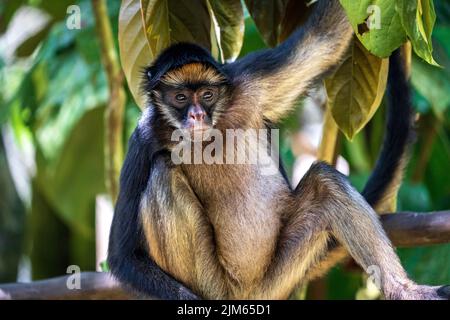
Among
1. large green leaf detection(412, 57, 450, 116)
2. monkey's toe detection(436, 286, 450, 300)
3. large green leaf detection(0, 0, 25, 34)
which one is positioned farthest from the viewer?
large green leaf detection(0, 0, 25, 34)

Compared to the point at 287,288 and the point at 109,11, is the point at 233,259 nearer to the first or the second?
the point at 287,288

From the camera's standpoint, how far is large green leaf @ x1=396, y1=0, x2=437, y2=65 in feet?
10.9

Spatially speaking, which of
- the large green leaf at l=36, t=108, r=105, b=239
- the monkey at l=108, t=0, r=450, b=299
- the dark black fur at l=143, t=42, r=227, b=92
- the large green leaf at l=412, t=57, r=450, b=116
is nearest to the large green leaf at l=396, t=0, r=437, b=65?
the monkey at l=108, t=0, r=450, b=299

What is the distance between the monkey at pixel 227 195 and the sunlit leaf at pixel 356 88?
9cm

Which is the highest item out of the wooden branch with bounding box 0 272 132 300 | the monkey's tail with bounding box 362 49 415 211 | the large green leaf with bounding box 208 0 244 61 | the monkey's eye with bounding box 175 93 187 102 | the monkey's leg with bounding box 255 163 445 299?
the large green leaf with bounding box 208 0 244 61

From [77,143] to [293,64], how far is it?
13.9 ft

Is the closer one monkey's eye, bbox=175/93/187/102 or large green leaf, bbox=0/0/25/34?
monkey's eye, bbox=175/93/187/102

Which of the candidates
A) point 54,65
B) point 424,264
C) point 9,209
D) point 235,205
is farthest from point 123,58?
point 9,209

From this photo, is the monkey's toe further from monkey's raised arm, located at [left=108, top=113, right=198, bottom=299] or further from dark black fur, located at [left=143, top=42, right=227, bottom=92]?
dark black fur, located at [left=143, top=42, right=227, bottom=92]

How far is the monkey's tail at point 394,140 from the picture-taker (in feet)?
14.6

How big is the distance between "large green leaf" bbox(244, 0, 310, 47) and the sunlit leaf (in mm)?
388

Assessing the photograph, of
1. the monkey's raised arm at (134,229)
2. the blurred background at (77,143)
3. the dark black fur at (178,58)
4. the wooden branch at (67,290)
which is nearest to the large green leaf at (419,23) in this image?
the dark black fur at (178,58)

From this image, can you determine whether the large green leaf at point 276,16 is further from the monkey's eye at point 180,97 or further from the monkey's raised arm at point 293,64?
the monkey's eye at point 180,97

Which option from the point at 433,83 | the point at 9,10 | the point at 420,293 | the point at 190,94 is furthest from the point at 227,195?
the point at 9,10
